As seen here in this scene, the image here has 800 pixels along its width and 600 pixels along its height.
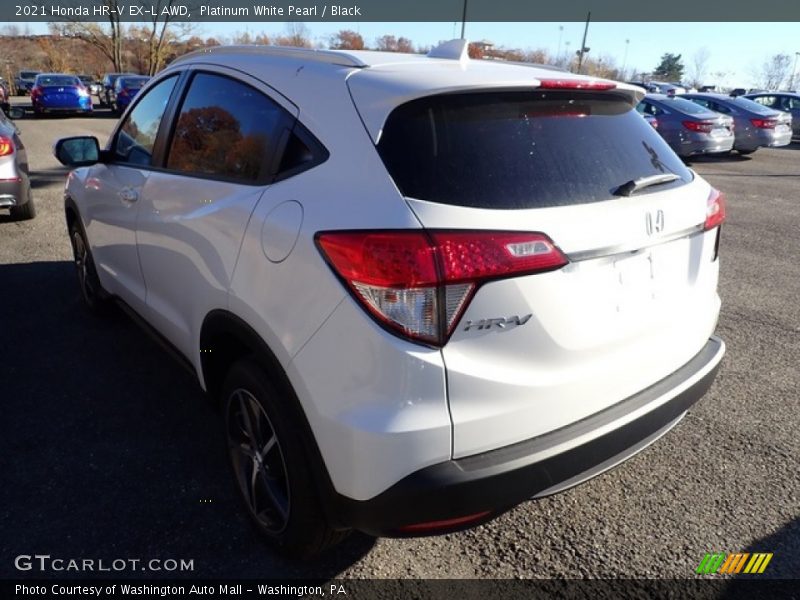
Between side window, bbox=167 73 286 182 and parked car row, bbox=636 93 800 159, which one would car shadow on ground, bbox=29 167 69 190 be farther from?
parked car row, bbox=636 93 800 159

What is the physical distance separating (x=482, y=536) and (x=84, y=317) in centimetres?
356

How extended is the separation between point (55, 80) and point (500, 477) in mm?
27042

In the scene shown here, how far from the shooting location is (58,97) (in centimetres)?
2242

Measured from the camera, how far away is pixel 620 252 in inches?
76.9

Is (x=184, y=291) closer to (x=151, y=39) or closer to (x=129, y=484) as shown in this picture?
(x=129, y=484)

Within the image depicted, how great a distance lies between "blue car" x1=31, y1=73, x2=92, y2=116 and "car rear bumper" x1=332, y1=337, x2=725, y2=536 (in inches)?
988

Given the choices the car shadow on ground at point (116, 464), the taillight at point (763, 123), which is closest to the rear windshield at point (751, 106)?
the taillight at point (763, 123)

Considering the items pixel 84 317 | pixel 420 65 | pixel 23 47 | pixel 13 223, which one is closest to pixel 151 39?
pixel 23 47

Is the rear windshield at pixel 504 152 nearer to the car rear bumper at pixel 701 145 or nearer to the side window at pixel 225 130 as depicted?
the side window at pixel 225 130

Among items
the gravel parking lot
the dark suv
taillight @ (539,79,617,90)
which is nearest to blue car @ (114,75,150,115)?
the dark suv

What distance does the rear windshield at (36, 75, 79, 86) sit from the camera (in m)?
23.2

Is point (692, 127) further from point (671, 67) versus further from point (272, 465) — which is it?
point (671, 67)

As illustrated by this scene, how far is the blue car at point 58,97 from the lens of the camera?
22.3m

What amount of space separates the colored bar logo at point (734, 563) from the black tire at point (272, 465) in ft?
4.49
